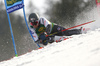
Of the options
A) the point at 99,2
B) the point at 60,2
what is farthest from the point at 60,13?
the point at 99,2

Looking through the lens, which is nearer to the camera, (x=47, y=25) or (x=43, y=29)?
(x=47, y=25)

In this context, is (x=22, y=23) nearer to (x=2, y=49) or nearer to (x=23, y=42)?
(x=23, y=42)

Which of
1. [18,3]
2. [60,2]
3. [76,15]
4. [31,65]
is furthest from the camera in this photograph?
[60,2]

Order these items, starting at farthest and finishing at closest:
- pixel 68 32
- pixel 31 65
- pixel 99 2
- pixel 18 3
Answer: pixel 99 2, pixel 18 3, pixel 68 32, pixel 31 65

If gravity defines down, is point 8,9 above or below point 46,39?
above

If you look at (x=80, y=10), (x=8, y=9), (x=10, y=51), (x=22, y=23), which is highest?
(x=8, y=9)

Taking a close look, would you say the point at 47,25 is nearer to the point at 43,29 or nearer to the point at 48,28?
the point at 48,28

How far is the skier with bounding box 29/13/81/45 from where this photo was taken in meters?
6.31

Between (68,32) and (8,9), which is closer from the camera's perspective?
(68,32)

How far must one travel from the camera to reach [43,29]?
6605mm

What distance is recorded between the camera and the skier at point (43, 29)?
20.7 ft

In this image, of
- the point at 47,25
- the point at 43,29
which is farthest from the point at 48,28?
the point at 43,29

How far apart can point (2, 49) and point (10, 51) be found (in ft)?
3.65

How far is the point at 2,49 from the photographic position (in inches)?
893
